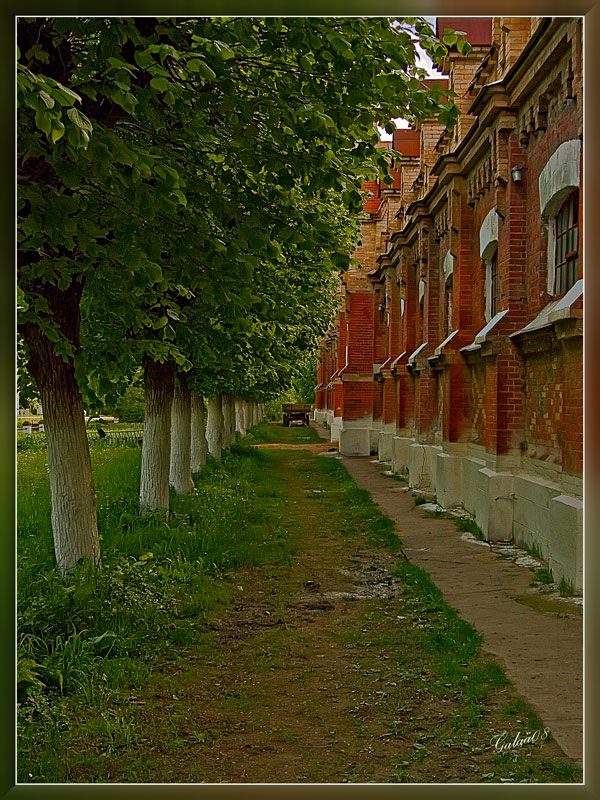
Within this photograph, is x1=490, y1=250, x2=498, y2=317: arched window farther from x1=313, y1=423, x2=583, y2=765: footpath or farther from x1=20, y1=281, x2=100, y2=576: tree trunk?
x1=20, y1=281, x2=100, y2=576: tree trunk

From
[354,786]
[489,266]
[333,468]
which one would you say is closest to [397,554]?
[489,266]

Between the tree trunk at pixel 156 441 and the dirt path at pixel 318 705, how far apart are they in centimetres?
246

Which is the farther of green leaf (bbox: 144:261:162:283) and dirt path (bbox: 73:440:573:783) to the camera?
green leaf (bbox: 144:261:162:283)

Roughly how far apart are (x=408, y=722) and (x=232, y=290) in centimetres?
A: 305

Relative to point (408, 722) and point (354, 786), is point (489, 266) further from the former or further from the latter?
point (354, 786)

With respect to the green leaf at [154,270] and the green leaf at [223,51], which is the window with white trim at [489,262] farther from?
the green leaf at [223,51]

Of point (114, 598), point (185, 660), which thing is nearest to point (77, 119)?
point (185, 660)

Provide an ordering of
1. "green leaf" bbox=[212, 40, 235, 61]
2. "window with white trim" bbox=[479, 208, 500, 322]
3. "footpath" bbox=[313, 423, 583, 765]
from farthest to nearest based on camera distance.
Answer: "window with white trim" bbox=[479, 208, 500, 322]
"footpath" bbox=[313, 423, 583, 765]
"green leaf" bbox=[212, 40, 235, 61]

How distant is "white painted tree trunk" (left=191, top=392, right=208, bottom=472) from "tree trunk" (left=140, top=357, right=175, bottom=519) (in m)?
5.75

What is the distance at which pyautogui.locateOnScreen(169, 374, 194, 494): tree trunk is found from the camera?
13289 millimetres

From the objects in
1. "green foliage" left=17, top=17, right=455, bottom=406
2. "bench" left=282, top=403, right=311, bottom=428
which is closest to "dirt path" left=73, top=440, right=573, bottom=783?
"green foliage" left=17, top=17, right=455, bottom=406

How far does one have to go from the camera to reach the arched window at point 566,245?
858cm

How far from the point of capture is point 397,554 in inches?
412

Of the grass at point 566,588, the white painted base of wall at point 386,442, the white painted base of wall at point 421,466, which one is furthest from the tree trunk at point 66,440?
the white painted base of wall at point 386,442
